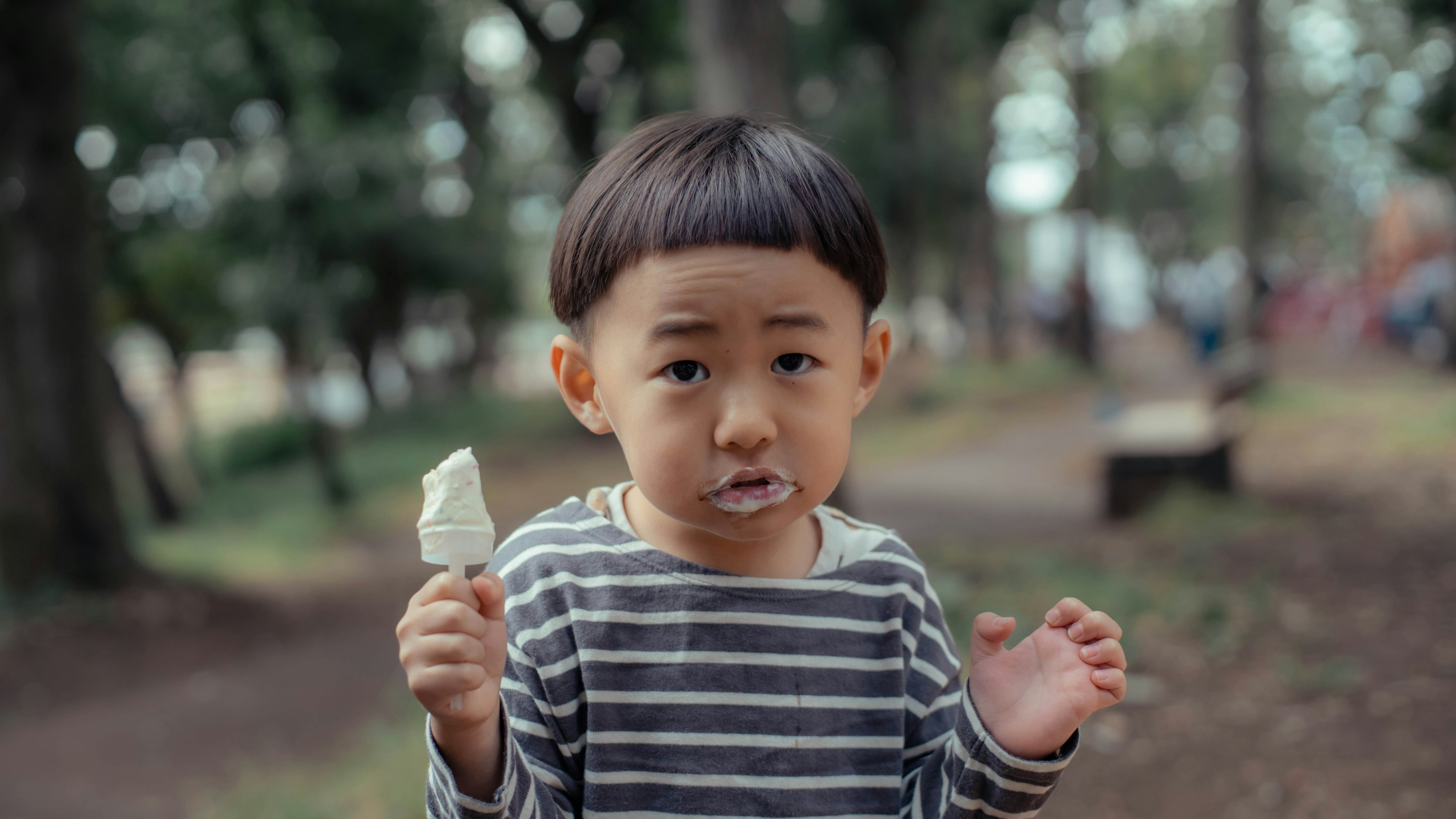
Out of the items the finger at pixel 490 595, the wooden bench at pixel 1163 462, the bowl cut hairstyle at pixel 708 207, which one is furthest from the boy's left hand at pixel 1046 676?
the wooden bench at pixel 1163 462

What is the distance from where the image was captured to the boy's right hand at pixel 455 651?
42.9 inches

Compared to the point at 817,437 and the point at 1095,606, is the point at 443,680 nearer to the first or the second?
the point at 817,437

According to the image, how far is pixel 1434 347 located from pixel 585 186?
54.5 feet

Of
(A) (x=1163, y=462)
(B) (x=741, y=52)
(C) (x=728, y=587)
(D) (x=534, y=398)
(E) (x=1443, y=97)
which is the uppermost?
(B) (x=741, y=52)

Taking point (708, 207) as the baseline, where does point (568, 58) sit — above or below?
above

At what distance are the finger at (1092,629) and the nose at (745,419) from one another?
0.47 m

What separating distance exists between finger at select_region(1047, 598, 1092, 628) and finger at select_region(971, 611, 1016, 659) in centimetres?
5

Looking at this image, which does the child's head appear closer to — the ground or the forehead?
the forehead

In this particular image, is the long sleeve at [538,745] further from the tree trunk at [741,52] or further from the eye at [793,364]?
the tree trunk at [741,52]

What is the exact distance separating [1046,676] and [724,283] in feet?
2.10

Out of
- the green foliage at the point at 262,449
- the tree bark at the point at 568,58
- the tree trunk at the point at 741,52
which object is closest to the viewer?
the tree trunk at the point at 741,52

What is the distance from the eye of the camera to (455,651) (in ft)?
3.59

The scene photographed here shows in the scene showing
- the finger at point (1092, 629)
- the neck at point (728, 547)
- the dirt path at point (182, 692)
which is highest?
the neck at point (728, 547)

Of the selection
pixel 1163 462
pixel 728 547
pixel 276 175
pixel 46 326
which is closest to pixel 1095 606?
pixel 1163 462
